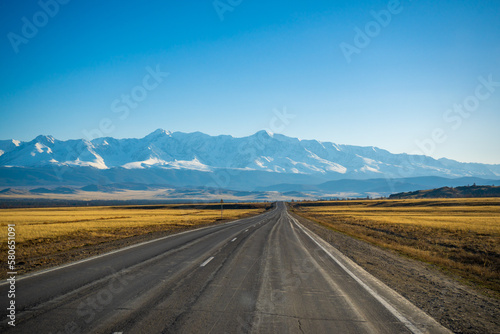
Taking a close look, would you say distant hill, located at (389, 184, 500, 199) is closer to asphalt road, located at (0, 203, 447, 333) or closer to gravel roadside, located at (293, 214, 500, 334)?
gravel roadside, located at (293, 214, 500, 334)

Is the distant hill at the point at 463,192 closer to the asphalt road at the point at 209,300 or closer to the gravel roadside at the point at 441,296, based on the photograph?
the gravel roadside at the point at 441,296

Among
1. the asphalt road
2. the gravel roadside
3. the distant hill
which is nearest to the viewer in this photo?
the asphalt road

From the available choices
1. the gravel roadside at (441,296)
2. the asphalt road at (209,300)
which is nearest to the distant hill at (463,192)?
the gravel roadside at (441,296)

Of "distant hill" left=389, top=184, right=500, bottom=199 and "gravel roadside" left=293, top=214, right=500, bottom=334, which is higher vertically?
"distant hill" left=389, top=184, right=500, bottom=199

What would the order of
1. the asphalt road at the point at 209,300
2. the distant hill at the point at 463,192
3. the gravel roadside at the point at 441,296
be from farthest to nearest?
the distant hill at the point at 463,192 → the gravel roadside at the point at 441,296 → the asphalt road at the point at 209,300

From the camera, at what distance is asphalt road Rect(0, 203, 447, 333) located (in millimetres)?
5699

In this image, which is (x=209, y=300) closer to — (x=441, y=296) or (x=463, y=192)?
(x=441, y=296)

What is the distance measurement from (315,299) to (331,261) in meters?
5.39

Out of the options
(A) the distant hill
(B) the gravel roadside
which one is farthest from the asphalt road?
(A) the distant hill

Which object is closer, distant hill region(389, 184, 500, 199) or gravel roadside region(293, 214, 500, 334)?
gravel roadside region(293, 214, 500, 334)

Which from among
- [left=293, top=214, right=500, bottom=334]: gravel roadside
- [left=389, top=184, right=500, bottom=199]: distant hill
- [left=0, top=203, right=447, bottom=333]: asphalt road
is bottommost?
[left=293, top=214, right=500, bottom=334]: gravel roadside

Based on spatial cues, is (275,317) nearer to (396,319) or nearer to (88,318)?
(396,319)

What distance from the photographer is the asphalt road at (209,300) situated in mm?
5699

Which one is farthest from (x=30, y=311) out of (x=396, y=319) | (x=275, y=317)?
(x=396, y=319)
